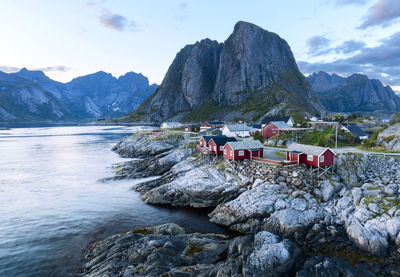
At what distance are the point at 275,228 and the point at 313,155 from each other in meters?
12.9

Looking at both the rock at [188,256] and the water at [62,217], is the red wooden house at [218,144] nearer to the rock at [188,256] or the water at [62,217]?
the water at [62,217]

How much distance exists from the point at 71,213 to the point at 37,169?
38.9 metres

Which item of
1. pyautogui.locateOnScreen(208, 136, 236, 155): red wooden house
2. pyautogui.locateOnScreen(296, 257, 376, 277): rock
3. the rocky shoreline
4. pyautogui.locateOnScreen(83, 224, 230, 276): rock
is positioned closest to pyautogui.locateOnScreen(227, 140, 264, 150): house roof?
the rocky shoreline

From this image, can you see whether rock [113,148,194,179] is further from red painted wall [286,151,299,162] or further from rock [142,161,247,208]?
red painted wall [286,151,299,162]

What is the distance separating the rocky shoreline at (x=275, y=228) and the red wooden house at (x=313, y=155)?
181 centimetres

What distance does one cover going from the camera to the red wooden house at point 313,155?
3198 centimetres

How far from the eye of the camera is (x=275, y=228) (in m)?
25.5

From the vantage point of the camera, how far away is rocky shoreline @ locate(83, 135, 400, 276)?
61.7 ft

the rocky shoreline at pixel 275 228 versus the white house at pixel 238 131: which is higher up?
the white house at pixel 238 131

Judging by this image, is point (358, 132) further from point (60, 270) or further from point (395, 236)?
point (60, 270)

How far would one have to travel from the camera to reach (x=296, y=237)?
23.5 metres

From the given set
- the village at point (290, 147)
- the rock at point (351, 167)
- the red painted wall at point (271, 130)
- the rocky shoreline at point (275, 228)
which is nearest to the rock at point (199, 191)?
the rocky shoreline at point (275, 228)

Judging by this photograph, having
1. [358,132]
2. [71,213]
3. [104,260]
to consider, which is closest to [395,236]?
[104,260]

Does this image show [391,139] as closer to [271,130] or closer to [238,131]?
[271,130]
